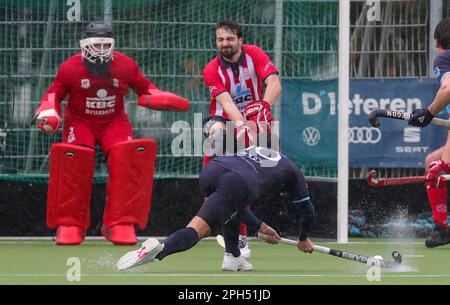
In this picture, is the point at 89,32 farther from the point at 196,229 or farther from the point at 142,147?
the point at 196,229

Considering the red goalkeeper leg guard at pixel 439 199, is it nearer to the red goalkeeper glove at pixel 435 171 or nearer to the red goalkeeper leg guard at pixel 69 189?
the red goalkeeper glove at pixel 435 171

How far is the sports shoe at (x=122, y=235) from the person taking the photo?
430 inches

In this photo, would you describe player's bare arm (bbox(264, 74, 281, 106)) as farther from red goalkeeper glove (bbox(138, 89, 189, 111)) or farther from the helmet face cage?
the helmet face cage

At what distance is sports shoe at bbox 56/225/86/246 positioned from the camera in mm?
10906

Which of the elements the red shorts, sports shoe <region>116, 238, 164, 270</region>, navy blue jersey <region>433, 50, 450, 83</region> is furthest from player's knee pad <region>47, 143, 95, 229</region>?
sports shoe <region>116, 238, 164, 270</region>

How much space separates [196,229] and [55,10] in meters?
4.42

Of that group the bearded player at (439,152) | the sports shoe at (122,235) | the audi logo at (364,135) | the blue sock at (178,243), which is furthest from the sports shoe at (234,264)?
the audi logo at (364,135)

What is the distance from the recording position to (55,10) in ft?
38.8

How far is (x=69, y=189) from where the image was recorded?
35.7ft

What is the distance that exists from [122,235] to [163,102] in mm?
1043

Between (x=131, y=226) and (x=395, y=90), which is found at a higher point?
(x=395, y=90)

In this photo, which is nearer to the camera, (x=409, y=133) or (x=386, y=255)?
(x=386, y=255)

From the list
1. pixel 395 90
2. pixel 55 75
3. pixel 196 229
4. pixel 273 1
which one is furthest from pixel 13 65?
pixel 196 229

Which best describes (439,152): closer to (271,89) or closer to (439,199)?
(439,199)
